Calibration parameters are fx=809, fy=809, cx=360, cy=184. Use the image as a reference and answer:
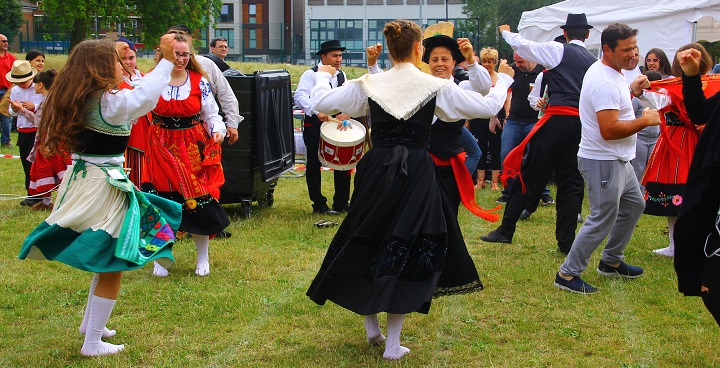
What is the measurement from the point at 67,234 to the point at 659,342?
3365 mm

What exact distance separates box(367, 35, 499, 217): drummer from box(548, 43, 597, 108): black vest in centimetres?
149

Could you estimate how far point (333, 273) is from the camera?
4.21 m

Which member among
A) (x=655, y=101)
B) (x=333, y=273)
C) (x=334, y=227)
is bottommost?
(x=334, y=227)

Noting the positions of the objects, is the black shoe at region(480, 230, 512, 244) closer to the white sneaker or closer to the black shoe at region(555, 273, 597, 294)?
the white sneaker

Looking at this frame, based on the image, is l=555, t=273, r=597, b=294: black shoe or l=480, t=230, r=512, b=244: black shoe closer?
l=555, t=273, r=597, b=294: black shoe

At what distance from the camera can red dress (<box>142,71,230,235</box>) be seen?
600 cm

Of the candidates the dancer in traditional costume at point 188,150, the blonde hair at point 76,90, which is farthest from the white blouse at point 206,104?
the blonde hair at point 76,90

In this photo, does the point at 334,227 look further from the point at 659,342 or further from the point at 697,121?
the point at 697,121

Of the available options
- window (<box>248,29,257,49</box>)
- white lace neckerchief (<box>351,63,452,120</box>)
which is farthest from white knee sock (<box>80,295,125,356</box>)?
window (<box>248,29,257,49</box>)

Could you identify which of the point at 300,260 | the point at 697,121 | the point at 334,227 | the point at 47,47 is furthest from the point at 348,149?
the point at 47,47

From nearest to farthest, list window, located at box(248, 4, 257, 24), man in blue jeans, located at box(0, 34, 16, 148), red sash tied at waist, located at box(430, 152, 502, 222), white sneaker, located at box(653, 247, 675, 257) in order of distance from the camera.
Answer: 1. red sash tied at waist, located at box(430, 152, 502, 222)
2. white sneaker, located at box(653, 247, 675, 257)
3. man in blue jeans, located at box(0, 34, 16, 148)
4. window, located at box(248, 4, 257, 24)

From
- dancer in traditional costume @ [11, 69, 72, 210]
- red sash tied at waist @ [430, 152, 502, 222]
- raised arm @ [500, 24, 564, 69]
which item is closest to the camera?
red sash tied at waist @ [430, 152, 502, 222]

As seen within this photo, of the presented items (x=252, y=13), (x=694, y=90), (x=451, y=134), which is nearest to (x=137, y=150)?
(x=451, y=134)

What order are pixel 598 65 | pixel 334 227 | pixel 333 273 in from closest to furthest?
pixel 333 273
pixel 598 65
pixel 334 227
